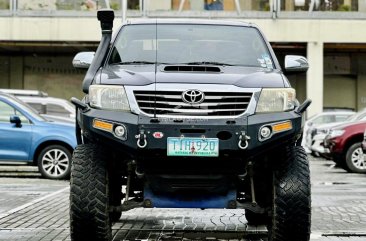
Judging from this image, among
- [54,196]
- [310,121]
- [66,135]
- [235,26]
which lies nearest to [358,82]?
[310,121]

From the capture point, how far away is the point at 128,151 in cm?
737

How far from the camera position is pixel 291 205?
7480 mm

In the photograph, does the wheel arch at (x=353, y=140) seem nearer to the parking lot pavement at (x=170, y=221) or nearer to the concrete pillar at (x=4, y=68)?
the parking lot pavement at (x=170, y=221)

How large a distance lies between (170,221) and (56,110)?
1345 cm

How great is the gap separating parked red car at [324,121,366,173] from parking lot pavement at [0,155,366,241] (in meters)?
6.39

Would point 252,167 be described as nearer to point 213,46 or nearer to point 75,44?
point 213,46

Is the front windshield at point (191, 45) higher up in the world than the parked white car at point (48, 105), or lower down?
→ higher up

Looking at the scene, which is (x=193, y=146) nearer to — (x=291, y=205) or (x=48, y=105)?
(x=291, y=205)

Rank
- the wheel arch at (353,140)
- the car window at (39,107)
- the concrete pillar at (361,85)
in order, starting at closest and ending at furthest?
the wheel arch at (353,140) < the car window at (39,107) < the concrete pillar at (361,85)

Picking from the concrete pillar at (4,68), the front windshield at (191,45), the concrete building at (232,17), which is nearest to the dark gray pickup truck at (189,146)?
the front windshield at (191,45)

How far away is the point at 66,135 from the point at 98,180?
10.3 metres

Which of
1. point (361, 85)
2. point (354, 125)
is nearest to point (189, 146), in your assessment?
point (354, 125)

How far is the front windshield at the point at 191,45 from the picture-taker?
8.62 meters

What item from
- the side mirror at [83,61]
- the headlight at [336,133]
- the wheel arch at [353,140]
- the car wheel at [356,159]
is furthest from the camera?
the headlight at [336,133]
